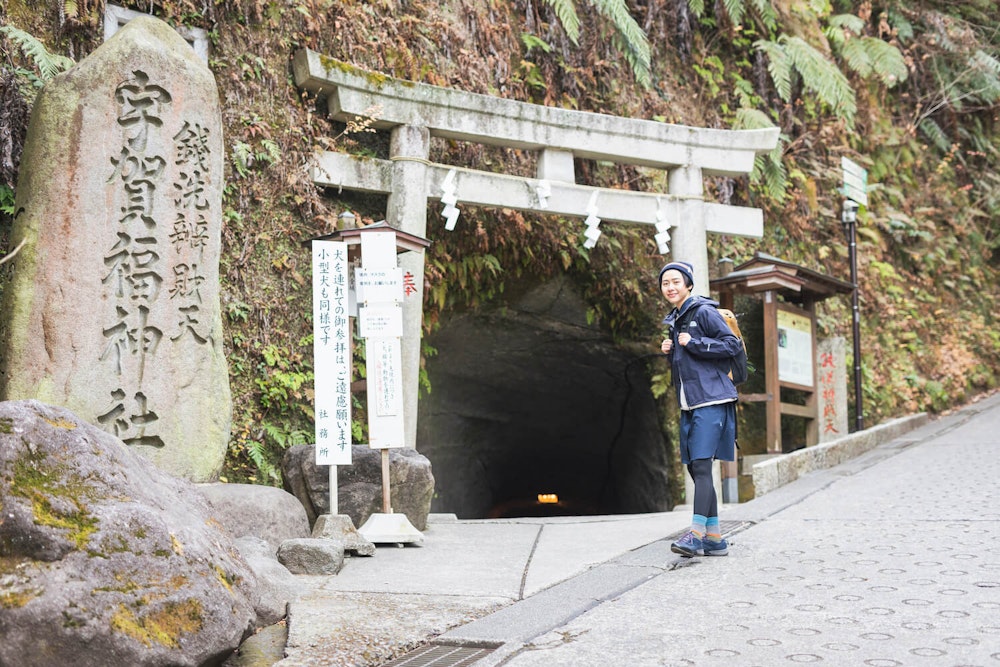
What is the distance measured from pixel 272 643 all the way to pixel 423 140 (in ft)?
19.4

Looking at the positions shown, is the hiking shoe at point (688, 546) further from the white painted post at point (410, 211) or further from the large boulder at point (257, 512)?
the white painted post at point (410, 211)

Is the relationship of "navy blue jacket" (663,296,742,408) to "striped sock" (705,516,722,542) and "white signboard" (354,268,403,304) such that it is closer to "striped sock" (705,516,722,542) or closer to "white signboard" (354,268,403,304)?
"striped sock" (705,516,722,542)

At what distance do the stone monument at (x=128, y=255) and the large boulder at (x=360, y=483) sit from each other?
1.14m

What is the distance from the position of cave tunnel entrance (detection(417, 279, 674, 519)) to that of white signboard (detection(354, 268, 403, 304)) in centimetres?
428

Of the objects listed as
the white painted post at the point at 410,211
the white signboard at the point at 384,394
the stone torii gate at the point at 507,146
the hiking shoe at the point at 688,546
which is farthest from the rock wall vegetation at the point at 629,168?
the hiking shoe at the point at 688,546

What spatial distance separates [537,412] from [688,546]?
32.8 ft

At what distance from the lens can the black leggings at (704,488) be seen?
5.57 m

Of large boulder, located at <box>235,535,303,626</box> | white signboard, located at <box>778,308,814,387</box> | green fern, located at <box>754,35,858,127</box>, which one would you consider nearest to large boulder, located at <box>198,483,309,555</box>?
large boulder, located at <box>235,535,303,626</box>

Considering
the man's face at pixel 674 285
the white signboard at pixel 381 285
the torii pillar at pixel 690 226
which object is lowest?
the man's face at pixel 674 285

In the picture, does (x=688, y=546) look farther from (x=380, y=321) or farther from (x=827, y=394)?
(x=827, y=394)

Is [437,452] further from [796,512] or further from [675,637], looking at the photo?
[675,637]

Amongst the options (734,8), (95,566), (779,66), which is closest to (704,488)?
(95,566)

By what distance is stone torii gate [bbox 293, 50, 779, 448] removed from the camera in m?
8.84

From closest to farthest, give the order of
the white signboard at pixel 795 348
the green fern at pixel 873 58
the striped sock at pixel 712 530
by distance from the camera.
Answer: the striped sock at pixel 712 530, the white signboard at pixel 795 348, the green fern at pixel 873 58
